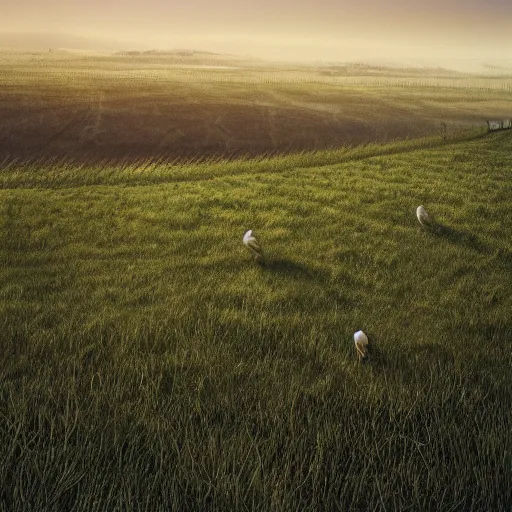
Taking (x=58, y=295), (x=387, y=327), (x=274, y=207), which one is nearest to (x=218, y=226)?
(x=274, y=207)

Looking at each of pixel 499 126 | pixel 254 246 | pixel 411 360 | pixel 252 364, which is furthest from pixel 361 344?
pixel 499 126

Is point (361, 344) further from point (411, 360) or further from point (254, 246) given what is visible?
point (254, 246)

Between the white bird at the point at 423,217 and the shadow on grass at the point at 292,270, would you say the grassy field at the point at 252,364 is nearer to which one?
the shadow on grass at the point at 292,270

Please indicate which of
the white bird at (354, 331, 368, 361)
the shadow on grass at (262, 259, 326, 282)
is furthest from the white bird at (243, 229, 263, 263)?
the white bird at (354, 331, 368, 361)

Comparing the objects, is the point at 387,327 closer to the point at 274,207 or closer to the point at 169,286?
the point at 169,286

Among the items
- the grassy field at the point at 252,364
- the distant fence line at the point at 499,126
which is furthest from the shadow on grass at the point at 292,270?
the distant fence line at the point at 499,126

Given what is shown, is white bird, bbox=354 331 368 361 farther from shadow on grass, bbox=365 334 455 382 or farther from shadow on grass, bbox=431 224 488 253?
shadow on grass, bbox=431 224 488 253
